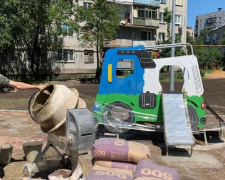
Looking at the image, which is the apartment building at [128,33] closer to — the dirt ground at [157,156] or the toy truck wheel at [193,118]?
the dirt ground at [157,156]

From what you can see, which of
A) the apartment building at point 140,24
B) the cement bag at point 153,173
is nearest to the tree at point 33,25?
the apartment building at point 140,24

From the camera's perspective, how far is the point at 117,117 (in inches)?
304

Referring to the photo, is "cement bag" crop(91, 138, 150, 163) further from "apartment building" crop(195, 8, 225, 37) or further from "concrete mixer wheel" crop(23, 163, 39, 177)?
"apartment building" crop(195, 8, 225, 37)

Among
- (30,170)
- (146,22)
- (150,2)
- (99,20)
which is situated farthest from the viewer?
(150,2)

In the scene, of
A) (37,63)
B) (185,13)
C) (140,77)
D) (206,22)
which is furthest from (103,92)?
(206,22)

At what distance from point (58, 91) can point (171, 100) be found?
4.00m

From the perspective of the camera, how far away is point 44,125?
4.34 meters

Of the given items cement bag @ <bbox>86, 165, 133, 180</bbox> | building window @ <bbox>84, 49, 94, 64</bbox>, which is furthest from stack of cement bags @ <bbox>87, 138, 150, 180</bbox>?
building window @ <bbox>84, 49, 94, 64</bbox>

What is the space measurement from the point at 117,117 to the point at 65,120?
362 centimetres

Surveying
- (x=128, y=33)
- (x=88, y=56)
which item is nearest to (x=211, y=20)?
(x=128, y=33)

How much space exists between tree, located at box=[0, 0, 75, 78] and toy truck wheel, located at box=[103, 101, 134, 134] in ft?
57.8

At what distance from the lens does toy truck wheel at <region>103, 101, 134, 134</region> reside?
761 cm

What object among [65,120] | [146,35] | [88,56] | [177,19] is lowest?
[65,120]

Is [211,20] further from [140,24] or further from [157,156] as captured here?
Result: [157,156]
